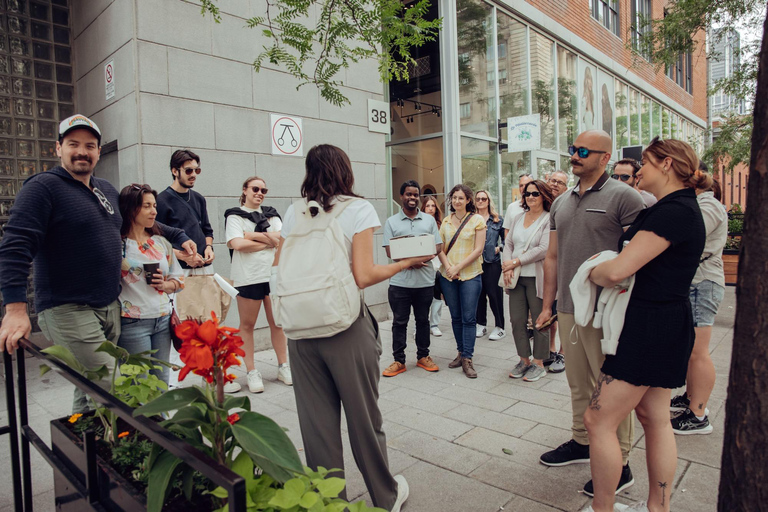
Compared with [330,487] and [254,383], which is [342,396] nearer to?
[330,487]

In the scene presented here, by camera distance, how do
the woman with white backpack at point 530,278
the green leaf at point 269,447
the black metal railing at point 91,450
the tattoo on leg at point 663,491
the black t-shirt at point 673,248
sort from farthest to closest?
the woman with white backpack at point 530,278 → the tattoo on leg at point 663,491 → the black t-shirt at point 673,248 → the green leaf at point 269,447 → the black metal railing at point 91,450

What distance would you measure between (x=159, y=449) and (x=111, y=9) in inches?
232

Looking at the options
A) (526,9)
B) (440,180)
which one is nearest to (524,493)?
(440,180)

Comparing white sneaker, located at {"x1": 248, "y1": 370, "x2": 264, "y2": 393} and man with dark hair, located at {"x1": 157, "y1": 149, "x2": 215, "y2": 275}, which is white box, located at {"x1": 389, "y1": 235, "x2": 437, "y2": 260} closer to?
man with dark hair, located at {"x1": 157, "y1": 149, "x2": 215, "y2": 275}

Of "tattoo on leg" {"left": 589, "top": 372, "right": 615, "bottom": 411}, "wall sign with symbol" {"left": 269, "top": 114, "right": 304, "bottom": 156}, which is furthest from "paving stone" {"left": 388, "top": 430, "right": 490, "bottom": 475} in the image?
"wall sign with symbol" {"left": 269, "top": 114, "right": 304, "bottom": 156}

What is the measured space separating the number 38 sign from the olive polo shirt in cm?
513

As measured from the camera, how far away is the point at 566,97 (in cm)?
1470

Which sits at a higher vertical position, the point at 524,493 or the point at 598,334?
the point at 598,334

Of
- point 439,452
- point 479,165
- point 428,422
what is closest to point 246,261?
point 428,422

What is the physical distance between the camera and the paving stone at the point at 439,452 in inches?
134

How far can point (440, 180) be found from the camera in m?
11.0

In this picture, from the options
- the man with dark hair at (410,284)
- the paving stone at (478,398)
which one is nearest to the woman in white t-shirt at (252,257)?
the man with dark hair at (410,284)

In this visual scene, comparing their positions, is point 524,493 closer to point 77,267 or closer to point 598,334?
point 598,334

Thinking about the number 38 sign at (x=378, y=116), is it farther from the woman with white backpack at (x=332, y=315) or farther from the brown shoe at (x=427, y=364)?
the woman with white backpack at (x=332, y=315)
